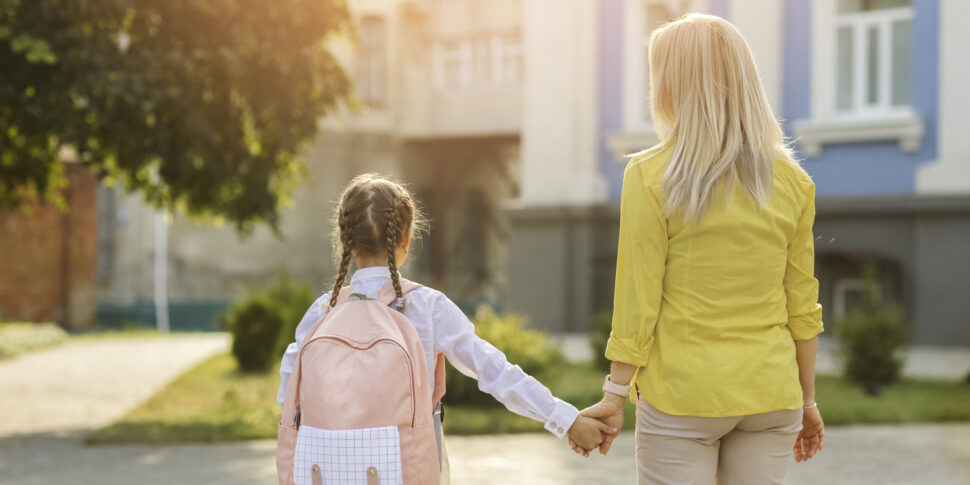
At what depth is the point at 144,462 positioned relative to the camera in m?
8.07

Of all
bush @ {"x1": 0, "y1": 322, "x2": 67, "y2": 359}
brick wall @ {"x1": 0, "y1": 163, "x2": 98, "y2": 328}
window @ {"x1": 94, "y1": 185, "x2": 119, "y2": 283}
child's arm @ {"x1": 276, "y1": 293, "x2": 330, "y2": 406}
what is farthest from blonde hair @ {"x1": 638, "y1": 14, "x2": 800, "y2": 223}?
window @ {"x1": 94, "y1": 185, "x2": 119, "y2": 283}

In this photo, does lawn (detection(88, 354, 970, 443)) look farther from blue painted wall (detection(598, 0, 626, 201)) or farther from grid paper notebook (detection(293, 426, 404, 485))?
grid paper notebook (detection(293, 426, 404, 485))

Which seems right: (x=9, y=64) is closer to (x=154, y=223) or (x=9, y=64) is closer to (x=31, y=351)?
(x=31, y=351)

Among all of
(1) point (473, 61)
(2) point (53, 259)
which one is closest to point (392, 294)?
(2) point (53, 259)

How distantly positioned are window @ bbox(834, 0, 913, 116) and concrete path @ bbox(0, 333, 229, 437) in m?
9.67

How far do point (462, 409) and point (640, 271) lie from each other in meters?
7.48

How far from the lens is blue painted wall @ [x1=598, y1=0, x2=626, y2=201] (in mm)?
16719

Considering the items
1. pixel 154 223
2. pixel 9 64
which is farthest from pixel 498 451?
Result: pixel 154 223

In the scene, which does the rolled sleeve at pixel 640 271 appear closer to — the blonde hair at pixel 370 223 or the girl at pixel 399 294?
the girl at pixel 399 294

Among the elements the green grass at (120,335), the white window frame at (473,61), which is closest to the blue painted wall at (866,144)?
the green grass at (120,335)

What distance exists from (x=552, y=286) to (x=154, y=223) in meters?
15.3

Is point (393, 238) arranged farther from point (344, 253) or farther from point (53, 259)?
point (53, 259)

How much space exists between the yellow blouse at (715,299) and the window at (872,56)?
12.4 metres

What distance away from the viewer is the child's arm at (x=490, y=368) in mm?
3258
